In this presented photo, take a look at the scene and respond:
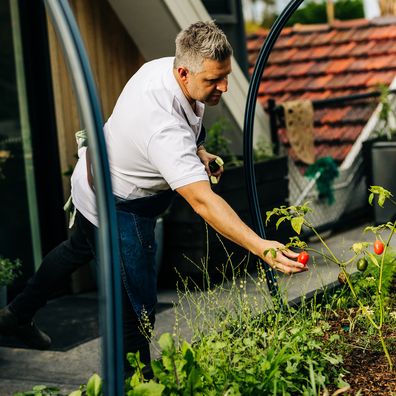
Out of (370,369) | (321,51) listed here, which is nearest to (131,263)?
(370,369)

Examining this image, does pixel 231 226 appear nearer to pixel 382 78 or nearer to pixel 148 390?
pixel 148 390

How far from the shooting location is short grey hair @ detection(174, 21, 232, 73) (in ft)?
10.8

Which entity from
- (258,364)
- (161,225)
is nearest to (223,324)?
(258,364)

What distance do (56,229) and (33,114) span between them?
78cm

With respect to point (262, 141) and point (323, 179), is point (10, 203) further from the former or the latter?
point (323, 179)

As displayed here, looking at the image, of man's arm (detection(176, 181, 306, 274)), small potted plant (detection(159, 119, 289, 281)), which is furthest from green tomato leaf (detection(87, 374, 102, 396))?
small potted plant (detection(159, 119, 289, 281))

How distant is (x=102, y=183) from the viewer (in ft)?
7.74

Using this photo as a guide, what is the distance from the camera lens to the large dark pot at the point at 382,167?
7.70 meters

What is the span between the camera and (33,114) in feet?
20.2

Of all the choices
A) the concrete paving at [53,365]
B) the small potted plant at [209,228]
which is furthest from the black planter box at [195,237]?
the concrete paving at [53,365]

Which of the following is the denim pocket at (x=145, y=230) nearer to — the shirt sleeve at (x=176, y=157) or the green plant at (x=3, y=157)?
the shirt sleeve at (x=176, y=157)

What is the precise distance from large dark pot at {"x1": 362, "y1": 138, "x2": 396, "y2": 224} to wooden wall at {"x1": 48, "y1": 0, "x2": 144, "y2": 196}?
2247mm

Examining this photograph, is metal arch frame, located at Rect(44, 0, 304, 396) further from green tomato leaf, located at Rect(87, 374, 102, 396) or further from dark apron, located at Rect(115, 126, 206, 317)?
dark apron, located at Rect(115, 126, 206, 317)

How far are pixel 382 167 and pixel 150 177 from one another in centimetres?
448
